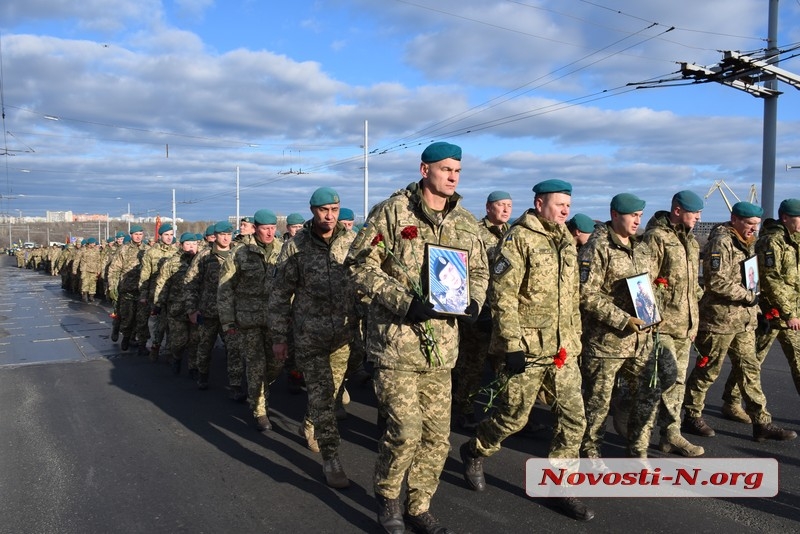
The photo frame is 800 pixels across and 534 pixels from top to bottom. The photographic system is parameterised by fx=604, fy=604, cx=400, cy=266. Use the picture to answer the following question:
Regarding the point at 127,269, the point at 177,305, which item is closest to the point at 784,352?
the point at 177,305

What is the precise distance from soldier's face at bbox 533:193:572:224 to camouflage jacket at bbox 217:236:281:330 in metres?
3.45

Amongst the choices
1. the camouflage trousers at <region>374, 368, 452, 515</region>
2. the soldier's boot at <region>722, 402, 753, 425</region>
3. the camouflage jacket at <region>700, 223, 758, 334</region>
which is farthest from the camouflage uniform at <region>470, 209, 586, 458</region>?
the soldier's boot at <region>722, 402, 753, 425</region>

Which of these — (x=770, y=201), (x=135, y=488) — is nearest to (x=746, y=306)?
(x=135, y=488)

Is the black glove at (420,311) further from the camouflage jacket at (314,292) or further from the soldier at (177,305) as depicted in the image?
the soldier at (177,305)

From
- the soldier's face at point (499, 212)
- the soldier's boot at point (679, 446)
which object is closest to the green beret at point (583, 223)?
the soldier's face at point (499, 212)

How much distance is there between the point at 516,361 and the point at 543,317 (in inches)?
20.0

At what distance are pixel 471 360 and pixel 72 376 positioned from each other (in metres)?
5.90

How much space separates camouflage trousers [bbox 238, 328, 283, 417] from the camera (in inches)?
244

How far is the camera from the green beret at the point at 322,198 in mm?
4965

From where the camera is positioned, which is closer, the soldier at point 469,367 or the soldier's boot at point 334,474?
the soldier's boot at point 334,474

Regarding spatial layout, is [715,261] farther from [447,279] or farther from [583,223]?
[447,279]

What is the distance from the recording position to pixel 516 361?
378 centimetres

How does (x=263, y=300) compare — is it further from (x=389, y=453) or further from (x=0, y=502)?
(x=389, y=453)

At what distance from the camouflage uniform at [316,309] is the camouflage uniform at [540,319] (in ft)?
4.32
